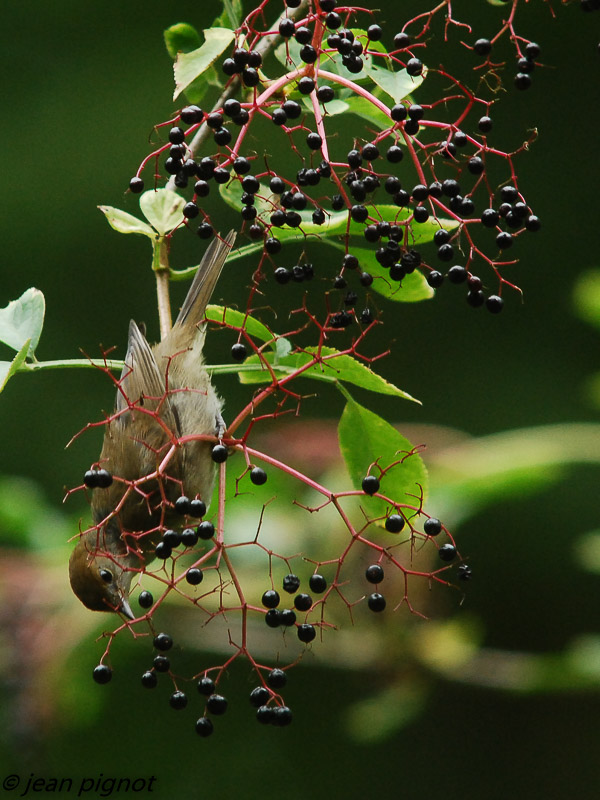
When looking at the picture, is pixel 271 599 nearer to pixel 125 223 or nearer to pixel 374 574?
pixel 374 574

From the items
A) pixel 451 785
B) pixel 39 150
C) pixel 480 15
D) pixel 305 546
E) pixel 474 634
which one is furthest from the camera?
pixel 39 150

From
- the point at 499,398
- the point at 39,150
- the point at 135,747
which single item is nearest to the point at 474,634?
the point at 499,398

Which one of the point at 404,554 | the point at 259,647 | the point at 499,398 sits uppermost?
the point at 404,554

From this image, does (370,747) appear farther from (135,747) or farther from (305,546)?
(305,546)

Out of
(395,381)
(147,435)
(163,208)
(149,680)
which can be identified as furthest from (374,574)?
(395,381)

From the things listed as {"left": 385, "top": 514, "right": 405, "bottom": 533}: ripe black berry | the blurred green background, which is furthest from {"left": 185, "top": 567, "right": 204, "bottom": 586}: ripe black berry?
the blurred green background

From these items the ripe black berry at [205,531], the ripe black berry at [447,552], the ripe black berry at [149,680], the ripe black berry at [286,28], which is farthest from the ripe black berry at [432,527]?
the ripe black berry at [286,28]

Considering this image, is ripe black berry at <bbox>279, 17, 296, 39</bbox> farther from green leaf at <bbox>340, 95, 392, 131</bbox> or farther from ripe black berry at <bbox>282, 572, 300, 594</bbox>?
ripe black berry at <bbox>282, 572, 300, 594</bbox>

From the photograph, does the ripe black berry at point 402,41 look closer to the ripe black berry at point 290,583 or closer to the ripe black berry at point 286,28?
the ripe black berry at point 286,28
